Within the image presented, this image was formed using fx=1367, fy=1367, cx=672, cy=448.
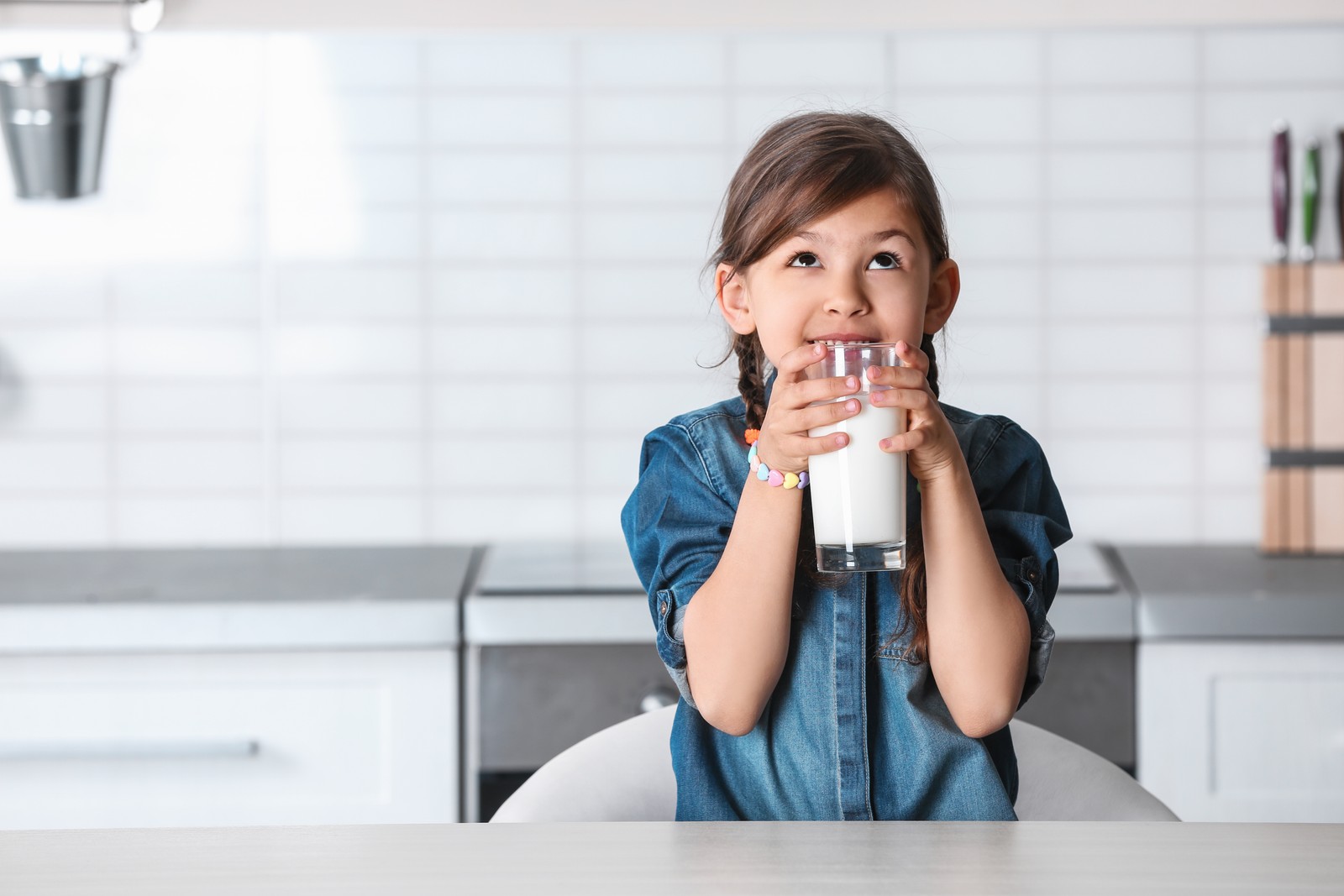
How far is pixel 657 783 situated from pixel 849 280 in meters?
0.45

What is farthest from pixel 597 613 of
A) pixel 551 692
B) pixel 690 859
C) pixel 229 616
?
pixel 690 859

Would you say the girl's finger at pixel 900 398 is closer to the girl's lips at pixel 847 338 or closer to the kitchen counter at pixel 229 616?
the girl's lips at pixel 847 338

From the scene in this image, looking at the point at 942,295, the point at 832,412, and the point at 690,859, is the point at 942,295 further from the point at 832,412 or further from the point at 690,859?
the point at 690,859

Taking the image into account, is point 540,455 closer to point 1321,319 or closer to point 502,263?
point 502,263

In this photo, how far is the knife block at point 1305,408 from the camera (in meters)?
1.93

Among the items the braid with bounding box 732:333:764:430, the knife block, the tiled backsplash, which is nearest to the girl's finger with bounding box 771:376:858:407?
the braid with bounding box 732:333:764:430

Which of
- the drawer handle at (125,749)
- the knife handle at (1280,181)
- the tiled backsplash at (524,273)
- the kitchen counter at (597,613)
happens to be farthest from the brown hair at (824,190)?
the knife handle at (1280,181)

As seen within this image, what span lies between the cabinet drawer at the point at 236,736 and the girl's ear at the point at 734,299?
Answer: 0.80 metres

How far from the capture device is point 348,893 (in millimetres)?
625

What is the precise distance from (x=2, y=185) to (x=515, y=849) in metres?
1.74

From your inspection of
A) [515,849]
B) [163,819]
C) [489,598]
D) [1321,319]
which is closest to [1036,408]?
[1321,319]

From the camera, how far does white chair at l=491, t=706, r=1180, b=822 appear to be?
1014 mm

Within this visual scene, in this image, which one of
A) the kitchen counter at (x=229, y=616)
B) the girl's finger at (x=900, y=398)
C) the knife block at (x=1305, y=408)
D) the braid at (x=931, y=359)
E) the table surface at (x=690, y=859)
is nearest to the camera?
the table surface at (x=690, y=859)

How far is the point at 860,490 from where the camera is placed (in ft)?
2.69
